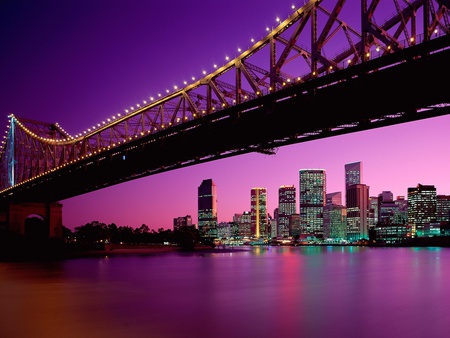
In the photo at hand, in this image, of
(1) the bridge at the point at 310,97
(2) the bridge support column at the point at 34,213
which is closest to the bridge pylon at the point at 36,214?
(2) the bridge support column at the point at 34,213

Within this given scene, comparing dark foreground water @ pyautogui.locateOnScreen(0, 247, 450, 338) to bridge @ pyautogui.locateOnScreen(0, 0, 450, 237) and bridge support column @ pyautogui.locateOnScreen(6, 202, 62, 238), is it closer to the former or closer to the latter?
bridge @ pyautogui.locateOnScreen(0, 0, 450, 237)

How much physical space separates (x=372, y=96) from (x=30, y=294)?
18432mm

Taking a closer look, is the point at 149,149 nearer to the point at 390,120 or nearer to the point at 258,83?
the point at 258,83

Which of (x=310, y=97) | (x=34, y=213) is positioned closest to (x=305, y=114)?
(x=310, y=97)

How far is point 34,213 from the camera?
250ft

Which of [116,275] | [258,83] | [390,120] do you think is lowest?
[116,275]

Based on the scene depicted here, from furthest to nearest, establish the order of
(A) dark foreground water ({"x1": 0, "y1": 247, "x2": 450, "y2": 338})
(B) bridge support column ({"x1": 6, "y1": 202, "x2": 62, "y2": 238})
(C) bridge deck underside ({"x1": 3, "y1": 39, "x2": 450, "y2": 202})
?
(B) bridge support column ({"x1": 6, "y1": 202, "x2": 62, "y2": 238}), (C) bridge deck underside ({"x1": 3, "y1": 39, "x2": 450, "y2": 202}), (A) dark foreground water ({"x1": 0, "y1": 247, "x2": 450, "y2": 338})

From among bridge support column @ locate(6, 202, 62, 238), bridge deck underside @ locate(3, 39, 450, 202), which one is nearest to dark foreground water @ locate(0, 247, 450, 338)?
bridge deck underside @ locate(3, 39, 450, 202)

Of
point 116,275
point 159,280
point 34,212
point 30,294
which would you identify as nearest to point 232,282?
point 159,280

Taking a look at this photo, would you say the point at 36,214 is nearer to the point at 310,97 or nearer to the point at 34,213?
the point at 34,213

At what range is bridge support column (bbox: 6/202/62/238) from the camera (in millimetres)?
74375

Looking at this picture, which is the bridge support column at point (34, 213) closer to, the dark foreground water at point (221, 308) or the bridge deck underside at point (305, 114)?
the bridge deck underside at point (305, 114)

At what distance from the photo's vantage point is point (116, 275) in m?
34.3

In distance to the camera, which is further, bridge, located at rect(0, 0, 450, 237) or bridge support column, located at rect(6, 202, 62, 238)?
bridge support column, located at rect(6, 202, 62, 238)
